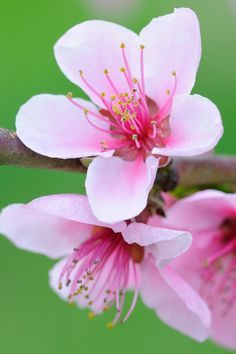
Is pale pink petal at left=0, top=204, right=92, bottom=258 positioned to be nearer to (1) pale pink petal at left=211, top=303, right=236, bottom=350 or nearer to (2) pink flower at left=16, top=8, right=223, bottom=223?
(2) pink flower at left=16, top=8, right=223, bottom=223

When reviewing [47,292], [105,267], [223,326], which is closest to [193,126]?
[105,267]

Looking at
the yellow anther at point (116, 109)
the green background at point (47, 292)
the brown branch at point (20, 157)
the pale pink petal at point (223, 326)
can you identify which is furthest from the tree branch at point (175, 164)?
the green background at point (47, 292)

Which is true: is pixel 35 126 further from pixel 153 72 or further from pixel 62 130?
pixel 153 72

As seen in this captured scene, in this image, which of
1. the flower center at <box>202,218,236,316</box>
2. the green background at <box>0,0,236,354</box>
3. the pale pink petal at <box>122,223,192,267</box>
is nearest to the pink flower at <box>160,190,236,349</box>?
the flower center at <box>202,218,236,316</box>

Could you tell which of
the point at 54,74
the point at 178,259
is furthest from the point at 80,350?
the point at 178,259

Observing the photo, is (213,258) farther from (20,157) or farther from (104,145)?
(20,157)

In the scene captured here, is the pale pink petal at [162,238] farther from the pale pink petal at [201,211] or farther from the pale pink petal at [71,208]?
the pale pink petal at [201,211]
